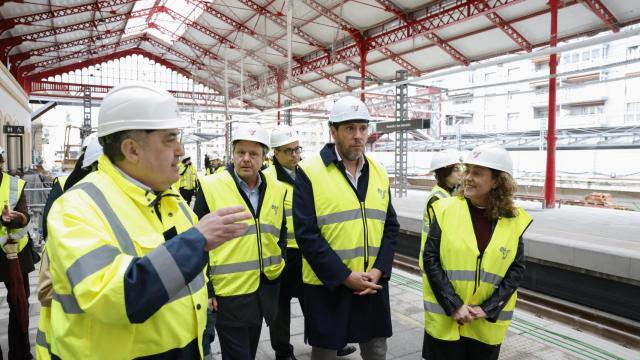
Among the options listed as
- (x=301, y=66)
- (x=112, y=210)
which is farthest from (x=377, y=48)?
(x=112, y=210)

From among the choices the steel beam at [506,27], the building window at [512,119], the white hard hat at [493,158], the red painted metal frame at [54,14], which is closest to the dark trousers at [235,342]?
the white hard hat at [493,158]

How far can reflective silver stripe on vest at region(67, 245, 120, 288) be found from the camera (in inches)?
46.0

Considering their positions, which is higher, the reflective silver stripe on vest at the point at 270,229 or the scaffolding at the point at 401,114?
the scaffolding at the point at 401,114

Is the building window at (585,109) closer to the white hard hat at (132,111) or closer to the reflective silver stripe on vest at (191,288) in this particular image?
the reflective silver stripe on vest at (191,288)

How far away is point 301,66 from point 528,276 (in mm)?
18979

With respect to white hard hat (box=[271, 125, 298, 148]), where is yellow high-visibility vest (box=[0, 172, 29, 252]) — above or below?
below

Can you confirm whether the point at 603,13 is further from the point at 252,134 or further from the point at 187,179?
the point at 252,134

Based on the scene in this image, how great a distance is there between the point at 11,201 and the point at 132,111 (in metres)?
2.86

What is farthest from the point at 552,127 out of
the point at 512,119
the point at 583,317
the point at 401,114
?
the point at 512,119

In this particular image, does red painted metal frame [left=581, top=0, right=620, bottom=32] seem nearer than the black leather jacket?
No

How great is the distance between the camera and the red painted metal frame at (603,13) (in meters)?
11.1

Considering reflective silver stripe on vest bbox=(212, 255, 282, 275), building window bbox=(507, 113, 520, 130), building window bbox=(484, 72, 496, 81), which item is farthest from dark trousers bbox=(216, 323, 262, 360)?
building window bbox=(507, 113, 520, 130)

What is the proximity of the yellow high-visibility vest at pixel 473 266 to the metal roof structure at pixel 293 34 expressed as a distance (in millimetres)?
9595

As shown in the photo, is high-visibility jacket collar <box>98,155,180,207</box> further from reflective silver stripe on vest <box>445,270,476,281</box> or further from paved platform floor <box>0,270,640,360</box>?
paved platform floor <box>0,270,640,360</box>
